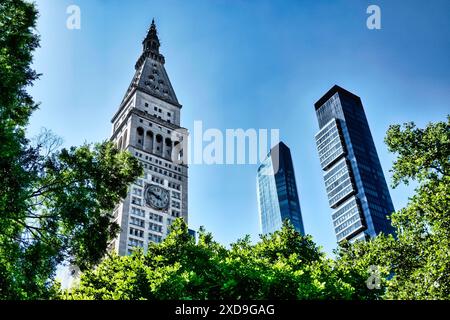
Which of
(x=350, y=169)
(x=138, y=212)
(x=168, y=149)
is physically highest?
(x=350, y=169)

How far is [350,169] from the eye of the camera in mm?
144500

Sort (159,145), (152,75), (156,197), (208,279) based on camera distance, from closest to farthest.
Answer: (208,279), (156,197), (159,145), (152,75)

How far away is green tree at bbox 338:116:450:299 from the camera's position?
1702 cm

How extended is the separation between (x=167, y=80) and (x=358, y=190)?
80781 millimetres

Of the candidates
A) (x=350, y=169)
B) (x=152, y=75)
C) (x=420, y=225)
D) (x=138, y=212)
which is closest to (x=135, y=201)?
(x=138, y=212)

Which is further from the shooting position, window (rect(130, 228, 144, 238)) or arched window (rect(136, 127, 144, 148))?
arched window (rect(136, 127, 144, 148))

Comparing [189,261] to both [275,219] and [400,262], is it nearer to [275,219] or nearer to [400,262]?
[400,262]

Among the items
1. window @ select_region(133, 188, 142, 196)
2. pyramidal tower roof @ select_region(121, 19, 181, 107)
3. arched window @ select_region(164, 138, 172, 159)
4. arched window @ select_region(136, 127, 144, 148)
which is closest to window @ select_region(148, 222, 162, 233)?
window @ select_region(133, 188, 142, 196)

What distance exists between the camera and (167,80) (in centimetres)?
9138

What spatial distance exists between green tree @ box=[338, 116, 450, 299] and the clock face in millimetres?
48960

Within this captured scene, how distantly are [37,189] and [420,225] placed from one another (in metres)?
18.3

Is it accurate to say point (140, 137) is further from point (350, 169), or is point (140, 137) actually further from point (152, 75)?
point (350, 169)

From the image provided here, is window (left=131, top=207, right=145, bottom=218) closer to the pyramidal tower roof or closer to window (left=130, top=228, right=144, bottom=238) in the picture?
window (left=130, top=228, right=144, bottom=238)
